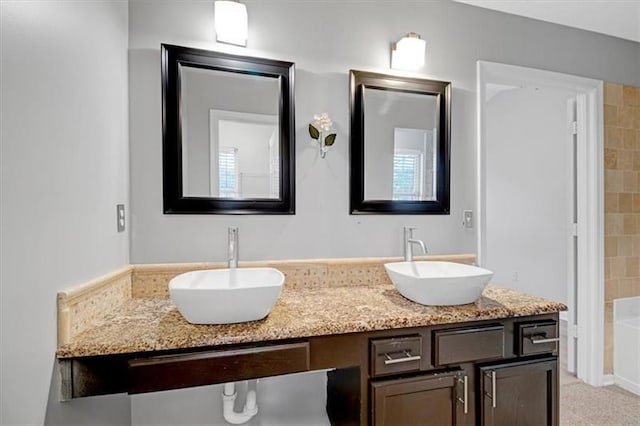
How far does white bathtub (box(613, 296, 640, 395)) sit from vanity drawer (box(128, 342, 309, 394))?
8.43ft

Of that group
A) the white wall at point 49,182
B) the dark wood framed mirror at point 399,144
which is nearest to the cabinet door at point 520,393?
the dark wood framed mirror at point 399,144

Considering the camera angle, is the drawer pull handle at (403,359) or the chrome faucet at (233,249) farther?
the chrome faucet at (233,249)

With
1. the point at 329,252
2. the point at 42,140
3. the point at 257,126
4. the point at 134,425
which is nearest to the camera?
the point at 42,140

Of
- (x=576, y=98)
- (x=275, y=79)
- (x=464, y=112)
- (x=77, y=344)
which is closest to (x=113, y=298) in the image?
(x=77, y=344)

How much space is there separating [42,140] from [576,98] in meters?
3.16

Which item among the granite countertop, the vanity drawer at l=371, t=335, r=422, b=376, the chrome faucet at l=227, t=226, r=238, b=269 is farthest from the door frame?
the chrome faucet at l=227, t=226, r=238, b=269

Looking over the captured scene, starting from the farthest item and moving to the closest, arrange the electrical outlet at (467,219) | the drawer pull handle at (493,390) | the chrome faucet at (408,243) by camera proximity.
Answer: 1. the electrical outlet at (467,219)
2. the chrome faucet at (408,243)
3. the drawer pull handle at (493,390)

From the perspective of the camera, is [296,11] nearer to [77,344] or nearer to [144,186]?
[144,186]

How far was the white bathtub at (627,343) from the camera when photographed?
2412 mm

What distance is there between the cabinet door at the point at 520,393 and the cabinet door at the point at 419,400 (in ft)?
0.39

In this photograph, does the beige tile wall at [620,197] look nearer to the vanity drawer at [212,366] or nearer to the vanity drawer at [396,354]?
the vanity drawer at [396,354]

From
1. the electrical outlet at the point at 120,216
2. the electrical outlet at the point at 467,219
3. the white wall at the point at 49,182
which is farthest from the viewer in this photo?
the electrical outlet at the point at 467,219

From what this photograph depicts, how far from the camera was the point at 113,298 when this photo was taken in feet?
4.61

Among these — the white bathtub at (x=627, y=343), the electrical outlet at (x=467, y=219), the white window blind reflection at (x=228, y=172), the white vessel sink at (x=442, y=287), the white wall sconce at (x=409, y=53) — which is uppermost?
the white wall sconce at (x=409, y=53)
